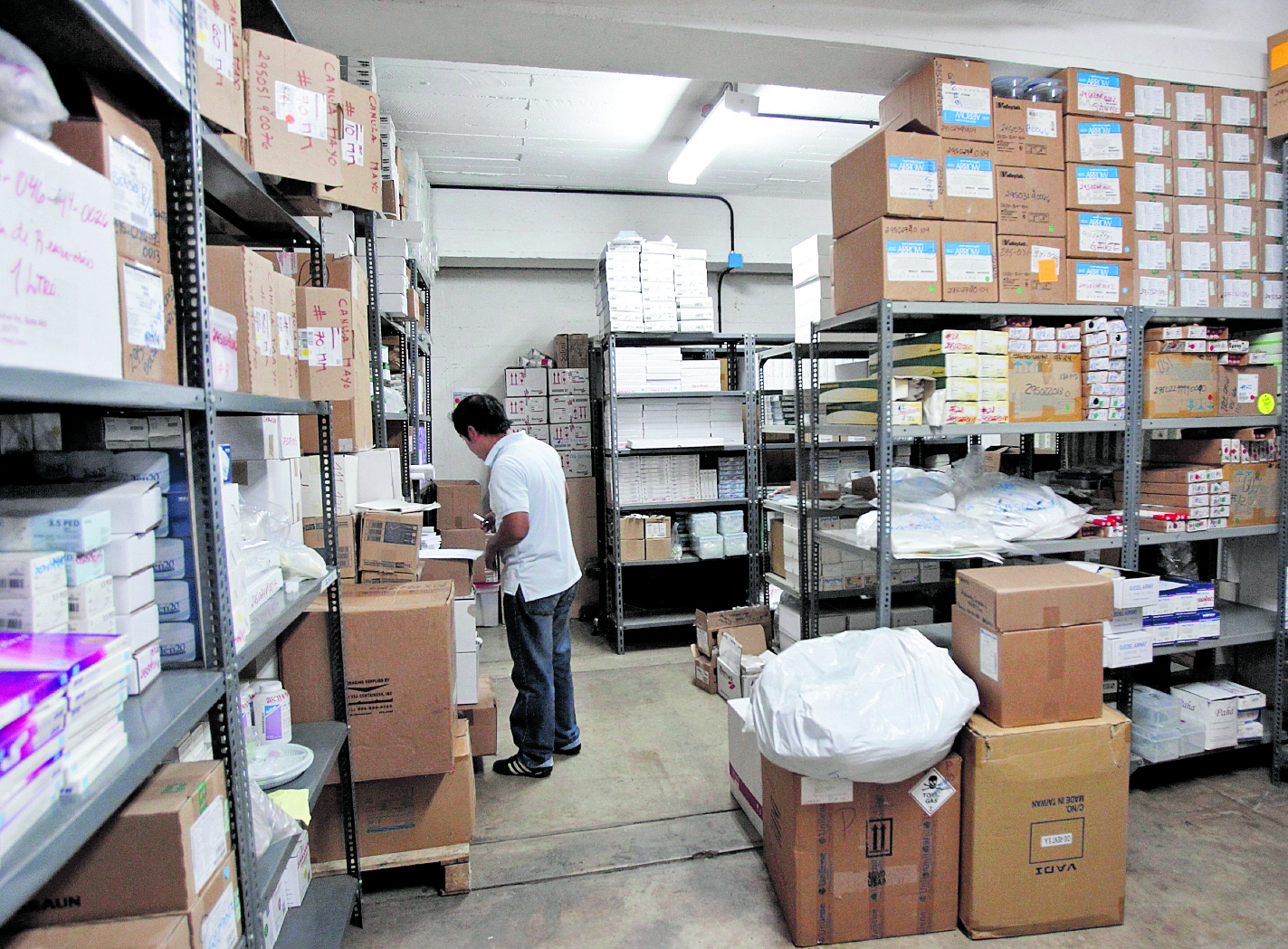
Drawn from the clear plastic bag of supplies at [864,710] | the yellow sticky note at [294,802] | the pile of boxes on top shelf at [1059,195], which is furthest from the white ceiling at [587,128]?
the yellow sticky note at [294,802]

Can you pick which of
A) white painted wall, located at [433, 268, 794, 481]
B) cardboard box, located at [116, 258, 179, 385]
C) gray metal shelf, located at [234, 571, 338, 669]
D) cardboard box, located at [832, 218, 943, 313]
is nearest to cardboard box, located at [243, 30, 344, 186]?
cardboard box, located at [116, 258, 179, 385]

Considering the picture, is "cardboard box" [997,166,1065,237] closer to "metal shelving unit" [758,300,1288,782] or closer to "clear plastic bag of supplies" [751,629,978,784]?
"metal shelving unit" [758,300,1288,782]

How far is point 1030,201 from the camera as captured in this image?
265 centimetres

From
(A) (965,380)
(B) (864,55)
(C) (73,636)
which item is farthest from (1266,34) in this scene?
(C) (73,636)

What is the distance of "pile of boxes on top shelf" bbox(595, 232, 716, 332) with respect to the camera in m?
4.75

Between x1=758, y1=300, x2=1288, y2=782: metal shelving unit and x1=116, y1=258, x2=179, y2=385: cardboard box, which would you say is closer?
x1=116, y1=258, x2=179, y2=385: cardboard box

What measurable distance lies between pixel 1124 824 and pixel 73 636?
252 cm

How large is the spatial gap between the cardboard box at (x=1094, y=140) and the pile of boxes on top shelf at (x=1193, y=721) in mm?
2069

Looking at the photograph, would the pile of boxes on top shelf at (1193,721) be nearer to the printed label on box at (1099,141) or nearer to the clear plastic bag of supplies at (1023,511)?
the clear plastic bag of supplies at (1023,511)

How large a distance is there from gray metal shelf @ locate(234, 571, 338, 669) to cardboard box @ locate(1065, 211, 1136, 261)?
282 cm

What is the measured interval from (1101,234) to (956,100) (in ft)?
2.50

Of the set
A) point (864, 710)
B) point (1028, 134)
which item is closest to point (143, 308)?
point (864, 710)

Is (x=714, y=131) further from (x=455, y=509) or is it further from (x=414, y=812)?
(x=414, y=812)

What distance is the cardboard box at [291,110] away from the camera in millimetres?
1492
